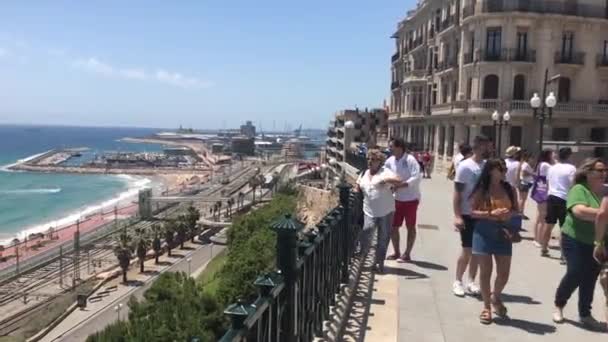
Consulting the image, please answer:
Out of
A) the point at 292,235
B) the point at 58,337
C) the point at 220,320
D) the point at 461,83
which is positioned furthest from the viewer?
the point at 461,83

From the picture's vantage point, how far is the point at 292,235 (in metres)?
3.51

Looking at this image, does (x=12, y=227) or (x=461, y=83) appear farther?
(x=12, y=227)

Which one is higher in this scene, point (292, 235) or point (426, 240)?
point (292, 235)

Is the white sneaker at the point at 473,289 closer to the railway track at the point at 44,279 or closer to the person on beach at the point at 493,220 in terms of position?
the person on beach at the point at 493,220

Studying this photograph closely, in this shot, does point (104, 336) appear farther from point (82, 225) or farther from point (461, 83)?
point (82, 225)

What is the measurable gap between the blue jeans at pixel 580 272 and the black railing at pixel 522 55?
3072 cm

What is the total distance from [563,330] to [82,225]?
2691 inches

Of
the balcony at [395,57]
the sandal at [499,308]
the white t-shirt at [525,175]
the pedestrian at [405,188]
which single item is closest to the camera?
the sandal at [499,308]

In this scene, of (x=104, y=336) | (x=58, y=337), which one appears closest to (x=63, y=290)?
(x=58, y=337)

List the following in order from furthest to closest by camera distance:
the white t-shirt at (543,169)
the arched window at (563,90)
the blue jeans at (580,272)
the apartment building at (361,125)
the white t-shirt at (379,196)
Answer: the apartment building at (361,125), the arched window at (563,90), the white t-shirt at (543,169), the white t-shirt at (379,196), the blue jeans at (580,272)

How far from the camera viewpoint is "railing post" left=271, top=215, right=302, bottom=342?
348cm

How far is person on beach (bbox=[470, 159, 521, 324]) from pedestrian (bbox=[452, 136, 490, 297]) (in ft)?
2.02

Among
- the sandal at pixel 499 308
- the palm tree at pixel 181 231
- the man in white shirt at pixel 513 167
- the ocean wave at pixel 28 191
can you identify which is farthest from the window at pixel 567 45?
the ocean wave at pixel 28 191

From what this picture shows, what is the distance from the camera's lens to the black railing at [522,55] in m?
33.3
